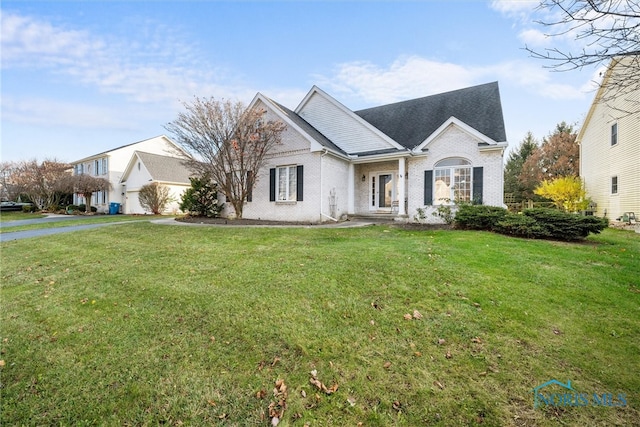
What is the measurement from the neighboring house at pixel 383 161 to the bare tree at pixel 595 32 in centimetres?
892

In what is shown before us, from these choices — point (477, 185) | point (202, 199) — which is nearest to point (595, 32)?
point (477, 185)

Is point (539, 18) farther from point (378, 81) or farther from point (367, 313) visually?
point (378, 81)

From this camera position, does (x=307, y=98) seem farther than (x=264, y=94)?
Yes

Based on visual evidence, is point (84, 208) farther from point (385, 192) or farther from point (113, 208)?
point (385, 192)

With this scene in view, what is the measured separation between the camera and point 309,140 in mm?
12578

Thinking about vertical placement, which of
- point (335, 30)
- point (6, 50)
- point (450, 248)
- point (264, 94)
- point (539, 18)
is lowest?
point (450, 248)

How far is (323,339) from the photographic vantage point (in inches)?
125

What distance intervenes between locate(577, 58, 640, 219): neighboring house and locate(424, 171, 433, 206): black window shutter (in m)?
6.96

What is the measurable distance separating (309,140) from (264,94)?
152 inches

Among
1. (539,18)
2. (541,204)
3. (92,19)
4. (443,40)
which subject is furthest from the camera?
(541,204)

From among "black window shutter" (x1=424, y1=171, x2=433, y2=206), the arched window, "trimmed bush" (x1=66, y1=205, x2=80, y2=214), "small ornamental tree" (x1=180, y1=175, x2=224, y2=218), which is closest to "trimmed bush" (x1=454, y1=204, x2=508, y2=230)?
the arched window

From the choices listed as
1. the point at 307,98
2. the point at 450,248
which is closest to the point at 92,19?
the point at 307,98

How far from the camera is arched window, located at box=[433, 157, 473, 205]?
11969 millimetres

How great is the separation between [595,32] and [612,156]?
684 inches
